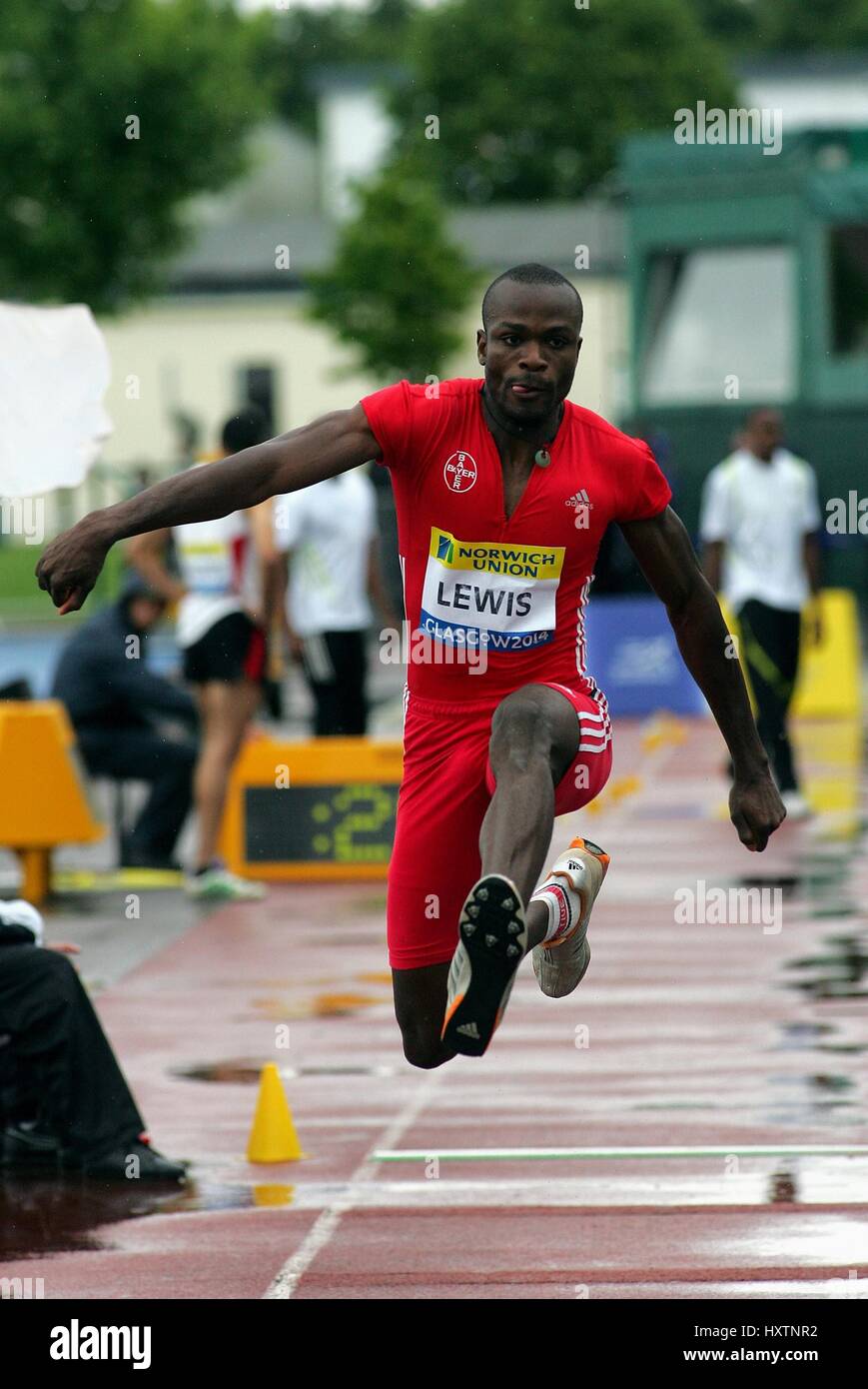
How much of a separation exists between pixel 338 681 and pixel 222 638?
68.6 inches

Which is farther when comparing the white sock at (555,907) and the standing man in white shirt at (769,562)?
the standing man in white shirt at (769,562)

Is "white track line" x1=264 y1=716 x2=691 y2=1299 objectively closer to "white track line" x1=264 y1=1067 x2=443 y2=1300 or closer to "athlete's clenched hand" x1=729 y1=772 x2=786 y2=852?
"white track line" x1=264 y1=1067 x2=443 y2=1300

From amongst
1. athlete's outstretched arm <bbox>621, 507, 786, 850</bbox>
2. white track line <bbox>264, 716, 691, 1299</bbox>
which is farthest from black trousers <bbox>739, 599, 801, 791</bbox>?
athlete's outstretched arm <bbox>621, 507, 786, 850</bbox>

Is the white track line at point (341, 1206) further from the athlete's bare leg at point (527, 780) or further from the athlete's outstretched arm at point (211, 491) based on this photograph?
the athlete's outstretched arm at point (211, 491)

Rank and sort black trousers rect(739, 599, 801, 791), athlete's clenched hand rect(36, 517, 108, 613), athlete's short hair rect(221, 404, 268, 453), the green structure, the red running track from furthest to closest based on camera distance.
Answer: the green structure
black trousers rect(739, 599, 801, 791)
athlete's short hair rect(221, 404, 268, 453)
the red running track
athlete's clenched hand rect(36, 517, 108, 613)

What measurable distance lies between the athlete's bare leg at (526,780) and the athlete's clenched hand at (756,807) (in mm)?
564

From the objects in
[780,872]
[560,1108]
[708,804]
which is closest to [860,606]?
[708,804]

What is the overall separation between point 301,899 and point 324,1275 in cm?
604

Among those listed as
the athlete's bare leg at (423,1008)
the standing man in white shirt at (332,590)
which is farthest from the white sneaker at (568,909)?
the standing man in white shirt at (332,590)

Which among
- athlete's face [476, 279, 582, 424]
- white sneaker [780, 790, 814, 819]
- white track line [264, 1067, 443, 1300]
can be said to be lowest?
white track line [264, 1067, 443, 1300]

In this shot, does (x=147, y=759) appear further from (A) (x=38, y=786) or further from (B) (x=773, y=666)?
(B) (x=773, y=666)

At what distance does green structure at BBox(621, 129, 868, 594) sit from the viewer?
2352 cm

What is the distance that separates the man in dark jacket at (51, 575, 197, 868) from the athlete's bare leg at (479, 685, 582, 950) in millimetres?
6515

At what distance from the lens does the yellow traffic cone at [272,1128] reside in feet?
22.5
